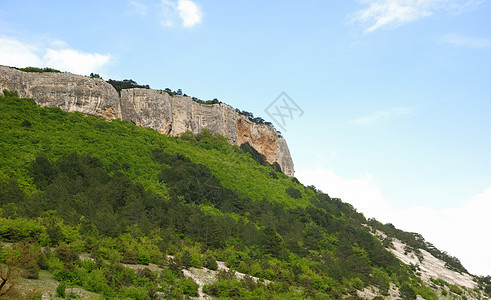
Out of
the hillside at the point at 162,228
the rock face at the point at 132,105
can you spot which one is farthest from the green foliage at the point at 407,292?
the rock face at the point at 132,105

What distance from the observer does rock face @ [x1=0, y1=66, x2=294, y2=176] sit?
51812 millimetres

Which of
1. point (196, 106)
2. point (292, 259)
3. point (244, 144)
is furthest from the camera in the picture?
point (244, 144)

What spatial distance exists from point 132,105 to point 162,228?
3510cm

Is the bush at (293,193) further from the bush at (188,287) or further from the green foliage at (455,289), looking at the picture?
the bush at (188,287)

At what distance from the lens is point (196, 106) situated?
67.1 metres

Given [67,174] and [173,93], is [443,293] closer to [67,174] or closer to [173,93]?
[67,174]

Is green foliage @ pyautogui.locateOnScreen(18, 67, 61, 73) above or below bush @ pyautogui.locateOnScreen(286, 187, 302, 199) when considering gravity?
above

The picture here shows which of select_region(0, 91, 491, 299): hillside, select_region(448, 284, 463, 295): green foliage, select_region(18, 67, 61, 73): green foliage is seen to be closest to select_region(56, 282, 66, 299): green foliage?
select_region(0, 91, 491, 299): hillside

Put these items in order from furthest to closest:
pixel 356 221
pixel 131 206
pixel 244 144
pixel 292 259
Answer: pixel 244 144
pixel 356 221
pixel 292 259
pixel 131 206

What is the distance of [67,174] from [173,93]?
38.9m

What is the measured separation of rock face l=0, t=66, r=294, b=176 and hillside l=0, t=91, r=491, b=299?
2413mm

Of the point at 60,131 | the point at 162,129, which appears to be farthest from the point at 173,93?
the point at 60,131

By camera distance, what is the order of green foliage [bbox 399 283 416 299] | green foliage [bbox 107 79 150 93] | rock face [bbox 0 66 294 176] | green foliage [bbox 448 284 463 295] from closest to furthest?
green foliage [bbox 399 283 416 299]
green foliage [bbox 448 284 463 295]
rock face [bbox 0 66 294 176]
green foliage [bbox 107 79 150 93]

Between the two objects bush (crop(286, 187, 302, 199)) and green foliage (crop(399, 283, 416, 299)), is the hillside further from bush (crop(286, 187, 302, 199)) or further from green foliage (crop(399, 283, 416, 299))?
bush (crop(286, 187, 302, 199))
